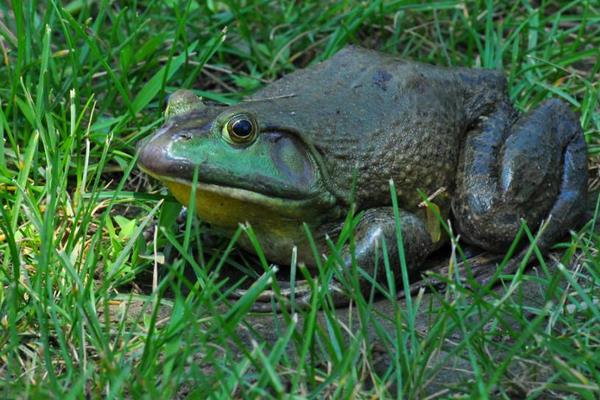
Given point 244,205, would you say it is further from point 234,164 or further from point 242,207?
point 234,164

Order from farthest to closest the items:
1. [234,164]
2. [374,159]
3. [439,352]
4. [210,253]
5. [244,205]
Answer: [210,253] → [374,159] → [244,205] → [234,164] → [439,352]

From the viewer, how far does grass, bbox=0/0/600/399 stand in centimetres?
304

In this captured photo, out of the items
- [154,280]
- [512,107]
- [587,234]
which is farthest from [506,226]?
[154,280]

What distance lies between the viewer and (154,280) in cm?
372

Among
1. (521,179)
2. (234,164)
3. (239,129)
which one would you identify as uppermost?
(239,129)

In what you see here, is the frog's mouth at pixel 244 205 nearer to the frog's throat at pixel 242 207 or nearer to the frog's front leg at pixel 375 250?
the frog's throat at pixel 242 207

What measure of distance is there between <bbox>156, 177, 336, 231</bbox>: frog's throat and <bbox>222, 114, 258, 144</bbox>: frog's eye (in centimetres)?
21

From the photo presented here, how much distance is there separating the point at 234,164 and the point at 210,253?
0.63 metres

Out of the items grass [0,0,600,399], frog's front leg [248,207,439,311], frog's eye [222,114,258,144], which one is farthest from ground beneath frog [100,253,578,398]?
frog's eye [222,114,258,144]

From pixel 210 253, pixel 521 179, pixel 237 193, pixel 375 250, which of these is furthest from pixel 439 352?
pixel 210 253

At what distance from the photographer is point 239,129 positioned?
12.7 ft

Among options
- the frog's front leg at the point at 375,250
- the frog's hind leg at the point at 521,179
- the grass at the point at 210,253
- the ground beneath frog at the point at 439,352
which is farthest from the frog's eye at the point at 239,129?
the frog's hind leg at the point at 521,179

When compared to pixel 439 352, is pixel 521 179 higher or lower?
higher

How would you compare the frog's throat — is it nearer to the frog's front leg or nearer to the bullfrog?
the bullfrog
